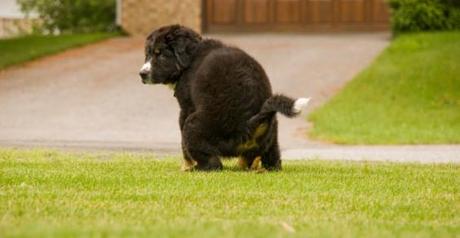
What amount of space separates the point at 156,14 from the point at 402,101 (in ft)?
51.5

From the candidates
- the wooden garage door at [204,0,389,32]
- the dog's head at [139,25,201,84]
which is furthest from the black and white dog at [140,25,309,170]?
the wooden garage door at [204,0,389,32]

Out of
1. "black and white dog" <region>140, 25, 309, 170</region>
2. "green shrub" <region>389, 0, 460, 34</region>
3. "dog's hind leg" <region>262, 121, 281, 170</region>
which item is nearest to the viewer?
"black and white dog" <region>140, 25, 309, 170</region>

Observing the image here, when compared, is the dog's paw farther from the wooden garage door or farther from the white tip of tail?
the wooden garage door

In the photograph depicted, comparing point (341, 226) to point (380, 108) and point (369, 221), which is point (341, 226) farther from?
point (380, 108)

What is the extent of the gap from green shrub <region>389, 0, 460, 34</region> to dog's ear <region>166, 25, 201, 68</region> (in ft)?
70.2

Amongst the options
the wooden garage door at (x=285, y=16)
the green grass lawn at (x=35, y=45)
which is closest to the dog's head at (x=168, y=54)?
the green grass lawn at (x=35, y=45)

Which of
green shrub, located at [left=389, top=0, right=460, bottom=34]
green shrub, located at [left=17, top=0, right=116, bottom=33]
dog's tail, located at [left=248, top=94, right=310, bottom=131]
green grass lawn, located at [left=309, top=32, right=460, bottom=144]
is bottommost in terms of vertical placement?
green shrub, located at [left=17, top=0, right=116, bottom=33]

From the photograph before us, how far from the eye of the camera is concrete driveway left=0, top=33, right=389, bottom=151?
18.5m

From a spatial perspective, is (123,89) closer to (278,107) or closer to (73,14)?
(278,107)

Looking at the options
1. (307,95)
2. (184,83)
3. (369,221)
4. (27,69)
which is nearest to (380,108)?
(307,95)

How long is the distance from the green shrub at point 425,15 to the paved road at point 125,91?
1.02m

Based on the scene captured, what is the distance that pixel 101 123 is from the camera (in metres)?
20.3

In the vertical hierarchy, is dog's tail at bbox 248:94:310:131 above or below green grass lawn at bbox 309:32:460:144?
above

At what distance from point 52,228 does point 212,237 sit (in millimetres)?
972
